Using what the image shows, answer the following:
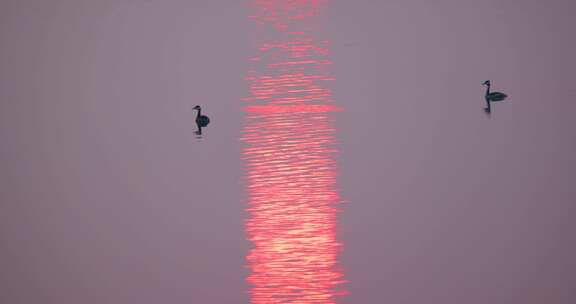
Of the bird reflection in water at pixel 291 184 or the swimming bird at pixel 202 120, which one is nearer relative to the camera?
the bird reflection in water at pixel 291 184

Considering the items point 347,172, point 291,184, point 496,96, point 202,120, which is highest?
point 496,96

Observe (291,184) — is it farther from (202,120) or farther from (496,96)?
(496,96)

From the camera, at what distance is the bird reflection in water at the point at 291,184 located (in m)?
16.8

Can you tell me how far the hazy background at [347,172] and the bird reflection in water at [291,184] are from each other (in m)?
0.35

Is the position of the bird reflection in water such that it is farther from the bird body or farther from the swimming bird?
the bird body

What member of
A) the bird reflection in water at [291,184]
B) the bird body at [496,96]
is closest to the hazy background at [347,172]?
the bird reflection in water at [291,184]

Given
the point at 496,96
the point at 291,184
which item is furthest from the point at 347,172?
the point at 496,96

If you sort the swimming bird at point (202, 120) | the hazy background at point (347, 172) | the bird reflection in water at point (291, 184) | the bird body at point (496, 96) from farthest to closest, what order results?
the bird body at point (496, 96) → the swimming bird at point (202, 120) → the hazy background at point (347, 172) → the bird reflection in water at point (291, 184)

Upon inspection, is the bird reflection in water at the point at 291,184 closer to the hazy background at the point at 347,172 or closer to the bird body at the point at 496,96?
the hazy background at the point at 347,172

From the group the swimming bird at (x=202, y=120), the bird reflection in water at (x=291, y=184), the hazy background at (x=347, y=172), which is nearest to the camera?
the bird reflection in water at (x=291, y=184)

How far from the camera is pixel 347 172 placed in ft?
78.1

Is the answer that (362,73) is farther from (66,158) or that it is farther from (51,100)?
(66,158)

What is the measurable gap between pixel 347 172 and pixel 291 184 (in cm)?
144

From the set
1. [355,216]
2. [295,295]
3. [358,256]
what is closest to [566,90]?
[355,216]
